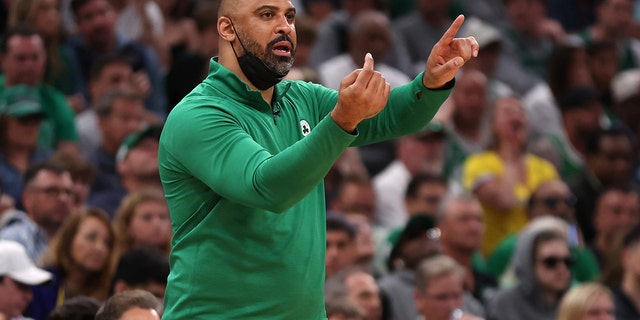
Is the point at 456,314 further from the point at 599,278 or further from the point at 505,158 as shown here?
the point at 505,158

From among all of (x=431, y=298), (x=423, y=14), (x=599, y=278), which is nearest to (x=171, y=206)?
(x=431, y=298)

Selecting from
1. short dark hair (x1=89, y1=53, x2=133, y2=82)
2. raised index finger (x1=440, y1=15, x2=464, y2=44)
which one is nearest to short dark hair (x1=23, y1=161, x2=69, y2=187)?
short dark hair (x1=89, y1=53, x2=133, y2=82)

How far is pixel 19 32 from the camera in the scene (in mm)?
8914

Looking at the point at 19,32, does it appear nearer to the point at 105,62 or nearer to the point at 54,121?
the point at 54,121

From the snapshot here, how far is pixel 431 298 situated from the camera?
7188mm

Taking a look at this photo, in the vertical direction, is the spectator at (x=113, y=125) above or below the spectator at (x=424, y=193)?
above

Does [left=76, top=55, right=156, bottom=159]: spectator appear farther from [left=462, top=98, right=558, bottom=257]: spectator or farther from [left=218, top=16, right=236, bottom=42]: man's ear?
[left=218, top=16, right=236, bottom=42]: man's ear

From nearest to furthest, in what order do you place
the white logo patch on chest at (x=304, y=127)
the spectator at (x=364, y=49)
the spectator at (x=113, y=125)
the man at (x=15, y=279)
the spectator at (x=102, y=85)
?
the white logo patch on chest at (x=304, y=127), the man at (x=15, y=279), the spectator at (x=113, y=125), the spectator at (x=102, y=85), the spectator at (x=364, y=49)

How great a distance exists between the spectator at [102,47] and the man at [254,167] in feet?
20.0

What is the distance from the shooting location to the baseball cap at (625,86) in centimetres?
1131

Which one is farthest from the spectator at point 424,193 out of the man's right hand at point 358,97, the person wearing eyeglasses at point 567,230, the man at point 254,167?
the man's right hand at point 358,97

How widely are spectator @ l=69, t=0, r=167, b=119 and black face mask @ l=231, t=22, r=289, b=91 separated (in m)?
6.10

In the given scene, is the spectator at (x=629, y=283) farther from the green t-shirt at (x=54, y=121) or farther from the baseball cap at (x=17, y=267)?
the green t-shirt at (x=54, y=121)

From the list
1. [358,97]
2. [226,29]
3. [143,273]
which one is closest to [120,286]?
[143,273]
